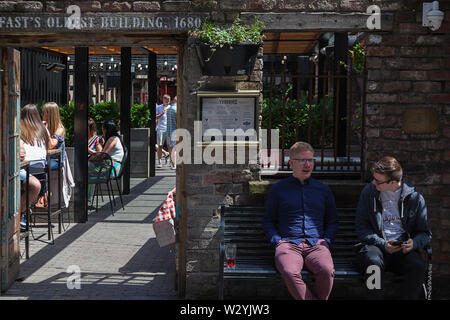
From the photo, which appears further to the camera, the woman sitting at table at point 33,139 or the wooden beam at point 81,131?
the wooden beam at point 81,131

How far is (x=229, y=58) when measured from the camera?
18.5 feet

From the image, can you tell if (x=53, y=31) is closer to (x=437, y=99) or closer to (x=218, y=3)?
(x=218, y=3)

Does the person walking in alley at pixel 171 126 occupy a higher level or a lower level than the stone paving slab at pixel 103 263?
higher

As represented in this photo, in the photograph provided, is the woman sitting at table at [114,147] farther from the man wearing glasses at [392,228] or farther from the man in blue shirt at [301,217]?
the man wearing glasses at [392,228]

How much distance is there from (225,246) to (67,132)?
6.47m

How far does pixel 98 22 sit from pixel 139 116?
27.4ft

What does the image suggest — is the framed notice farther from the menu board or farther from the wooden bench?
the wooden bench

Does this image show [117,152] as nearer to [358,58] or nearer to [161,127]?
[358,58]

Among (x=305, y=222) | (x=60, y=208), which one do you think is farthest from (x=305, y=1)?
(x=60, y=208)

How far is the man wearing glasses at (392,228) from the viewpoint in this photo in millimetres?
5047


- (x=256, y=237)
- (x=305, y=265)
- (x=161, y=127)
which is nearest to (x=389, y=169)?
(x=305, y=265)

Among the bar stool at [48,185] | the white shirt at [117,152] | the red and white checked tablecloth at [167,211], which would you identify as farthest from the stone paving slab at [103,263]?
the white shirt at [117,152]

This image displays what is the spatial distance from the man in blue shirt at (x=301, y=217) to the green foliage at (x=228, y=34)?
40.6 inches

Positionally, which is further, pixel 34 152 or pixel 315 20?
pixel 34 152
